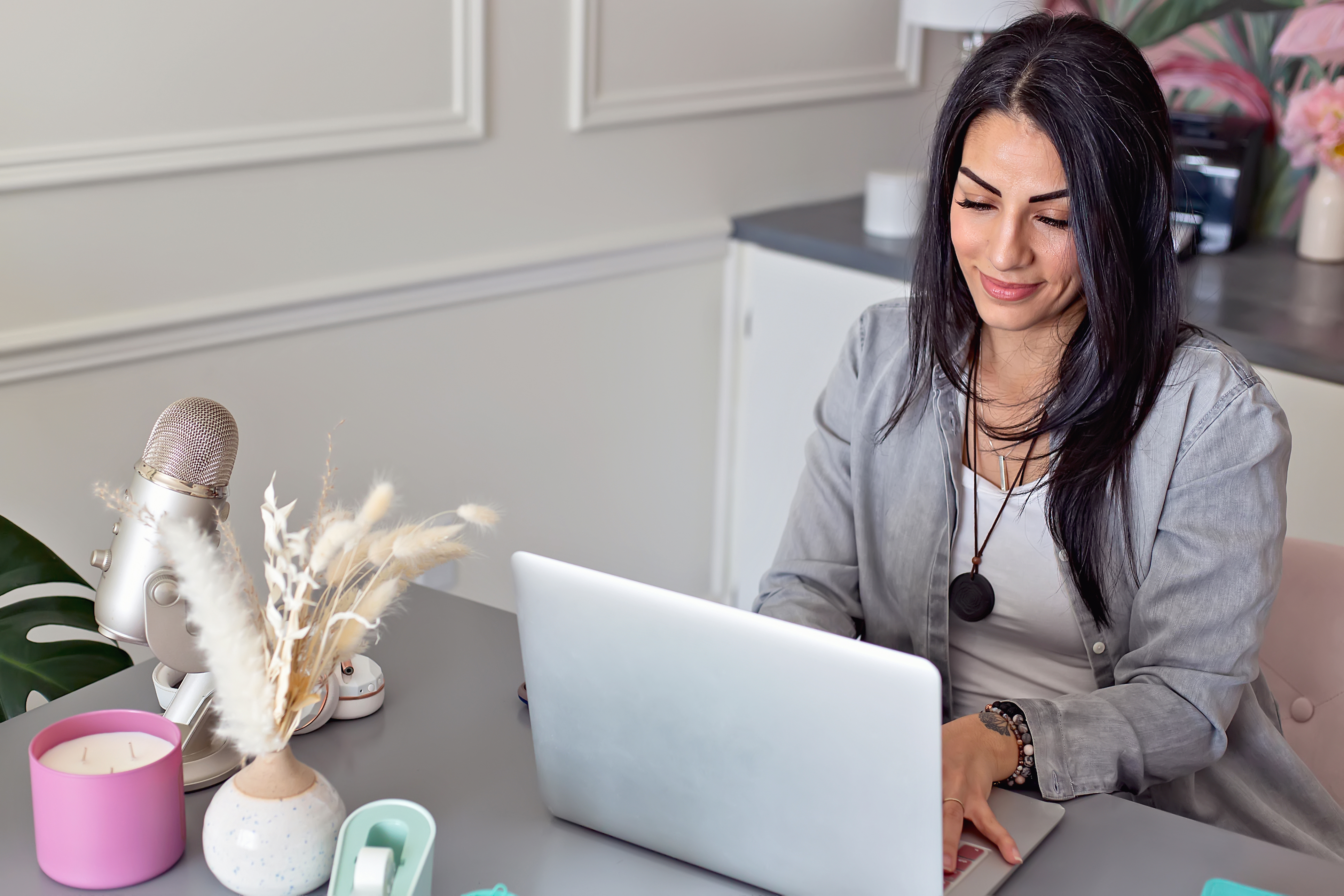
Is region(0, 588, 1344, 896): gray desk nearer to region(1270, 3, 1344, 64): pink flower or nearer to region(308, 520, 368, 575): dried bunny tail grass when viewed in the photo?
region(308, 520, 368, 575): dried bunny tail grass

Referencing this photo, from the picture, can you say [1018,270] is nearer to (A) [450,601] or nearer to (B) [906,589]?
(B) [906,589]

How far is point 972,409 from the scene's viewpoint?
1441 millimetres

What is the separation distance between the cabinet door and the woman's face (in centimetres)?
109

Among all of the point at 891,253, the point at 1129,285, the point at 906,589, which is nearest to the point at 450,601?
the point at 906,589

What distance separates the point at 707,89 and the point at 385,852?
1891 millimetres

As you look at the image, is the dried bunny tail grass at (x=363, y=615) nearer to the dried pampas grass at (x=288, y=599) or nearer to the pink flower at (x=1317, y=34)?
the dried pampas grass at (x=288, y=599)

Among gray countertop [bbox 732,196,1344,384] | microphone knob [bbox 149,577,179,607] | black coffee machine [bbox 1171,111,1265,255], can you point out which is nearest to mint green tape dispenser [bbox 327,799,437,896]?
microphone knob [bbox 149,577,179,607]

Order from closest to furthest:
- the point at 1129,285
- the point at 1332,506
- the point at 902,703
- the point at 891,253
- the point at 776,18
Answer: the point at 902,703 → the point at 1129,285 → the point at 1332,506 → the point at 891,253 → the point at 776,18

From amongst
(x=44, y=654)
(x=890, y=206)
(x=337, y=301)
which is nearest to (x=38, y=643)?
(x=44, y=654)

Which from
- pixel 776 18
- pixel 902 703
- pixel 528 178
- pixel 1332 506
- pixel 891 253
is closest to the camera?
pixel 902 703

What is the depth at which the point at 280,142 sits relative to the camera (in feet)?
6.18

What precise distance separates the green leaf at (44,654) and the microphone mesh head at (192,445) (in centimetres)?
48

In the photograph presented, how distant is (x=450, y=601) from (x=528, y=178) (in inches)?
43.2

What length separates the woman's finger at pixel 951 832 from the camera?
3.10 feet
